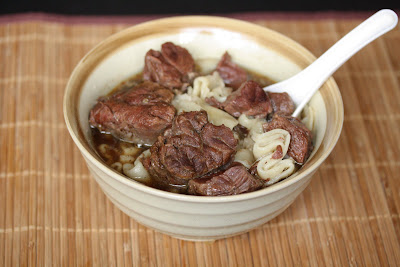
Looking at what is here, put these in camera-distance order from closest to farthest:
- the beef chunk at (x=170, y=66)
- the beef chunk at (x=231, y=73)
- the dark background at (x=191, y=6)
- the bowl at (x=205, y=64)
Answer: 1. the bowl at (x=205, y=64)
2. the beef chunk at (x=170, y=66)
3. the beef chunk at (x=231, y=73)
4. the dark background at (x=191, y=6)

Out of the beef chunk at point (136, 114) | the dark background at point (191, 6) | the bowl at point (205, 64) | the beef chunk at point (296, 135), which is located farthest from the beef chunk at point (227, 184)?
the dark background at point (191, 6)

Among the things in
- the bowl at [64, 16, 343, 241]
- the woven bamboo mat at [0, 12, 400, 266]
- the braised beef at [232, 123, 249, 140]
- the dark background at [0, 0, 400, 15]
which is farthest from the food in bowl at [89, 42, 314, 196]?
the dark background at [0, 0, 400, 15]

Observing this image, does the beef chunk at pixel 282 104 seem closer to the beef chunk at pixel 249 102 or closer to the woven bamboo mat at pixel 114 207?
the beef chunk at pixel 249 102

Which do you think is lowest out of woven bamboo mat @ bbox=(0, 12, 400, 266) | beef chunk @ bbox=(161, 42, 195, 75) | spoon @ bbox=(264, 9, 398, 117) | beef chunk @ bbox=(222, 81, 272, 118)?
woven bamboo mat @ bbox=(0, 12, 400, 266)

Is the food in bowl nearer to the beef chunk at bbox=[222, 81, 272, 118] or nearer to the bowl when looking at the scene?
the beef chunk at bbox=[222, 81, 272, 118]

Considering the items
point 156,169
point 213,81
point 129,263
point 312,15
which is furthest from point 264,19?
point 129,263

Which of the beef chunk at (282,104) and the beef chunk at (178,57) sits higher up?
the beef chunk at (282,104)

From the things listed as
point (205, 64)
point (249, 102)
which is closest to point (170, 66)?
point (205, 64)
